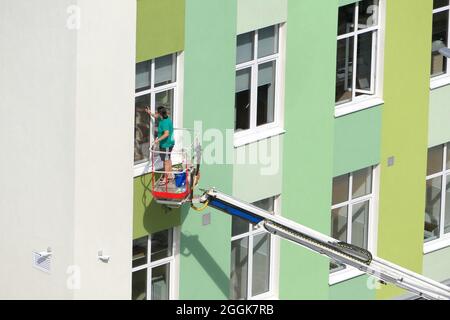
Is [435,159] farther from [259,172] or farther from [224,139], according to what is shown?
[224,139]

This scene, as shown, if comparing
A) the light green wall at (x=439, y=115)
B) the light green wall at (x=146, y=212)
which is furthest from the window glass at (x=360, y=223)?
the light green wall at (x=146, y=212)

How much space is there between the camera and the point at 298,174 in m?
29.3

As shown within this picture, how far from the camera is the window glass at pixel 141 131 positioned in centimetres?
2653

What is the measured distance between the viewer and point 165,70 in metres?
26.8

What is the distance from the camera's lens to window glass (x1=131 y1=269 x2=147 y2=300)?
27.3 metres

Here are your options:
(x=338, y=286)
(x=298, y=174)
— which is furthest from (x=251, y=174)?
(x=338, y=286)

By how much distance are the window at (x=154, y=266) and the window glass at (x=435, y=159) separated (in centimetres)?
693

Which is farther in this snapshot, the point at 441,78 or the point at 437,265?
the point at 437,265

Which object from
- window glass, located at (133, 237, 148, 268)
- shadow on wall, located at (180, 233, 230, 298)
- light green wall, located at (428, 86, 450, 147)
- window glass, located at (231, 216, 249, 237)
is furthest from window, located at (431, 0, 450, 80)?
window glass, located at (133, 237, 148, 268)

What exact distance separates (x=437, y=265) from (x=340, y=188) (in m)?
3.22

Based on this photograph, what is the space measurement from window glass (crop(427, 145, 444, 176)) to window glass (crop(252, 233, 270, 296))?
451cm

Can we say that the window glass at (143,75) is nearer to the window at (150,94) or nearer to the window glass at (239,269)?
the window at (150,94)

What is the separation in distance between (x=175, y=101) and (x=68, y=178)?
2.62m

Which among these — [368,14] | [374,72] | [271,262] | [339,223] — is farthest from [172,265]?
[368,14]
